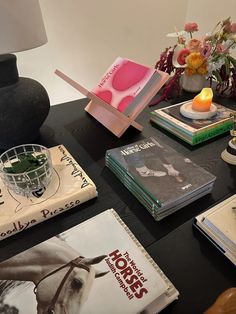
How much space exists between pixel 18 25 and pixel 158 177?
0.50m

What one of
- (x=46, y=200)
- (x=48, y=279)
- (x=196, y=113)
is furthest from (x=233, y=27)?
(x=48, y=279)

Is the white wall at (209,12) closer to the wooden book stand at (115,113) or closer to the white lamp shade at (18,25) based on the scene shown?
the wooden book stand at (115,113)

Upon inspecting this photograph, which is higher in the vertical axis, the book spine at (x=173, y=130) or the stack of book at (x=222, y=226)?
the book spine at (x=173, y=130)

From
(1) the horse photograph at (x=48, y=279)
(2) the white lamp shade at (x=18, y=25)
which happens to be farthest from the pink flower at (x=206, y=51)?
(1) the horse photograph at (x=48, y=279)

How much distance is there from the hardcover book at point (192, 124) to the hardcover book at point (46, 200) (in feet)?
1.16

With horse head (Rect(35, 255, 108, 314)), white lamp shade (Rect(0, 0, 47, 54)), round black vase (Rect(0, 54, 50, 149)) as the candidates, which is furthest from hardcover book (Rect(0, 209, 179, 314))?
white lamp shade (Rect(0, 0, 47, 54))

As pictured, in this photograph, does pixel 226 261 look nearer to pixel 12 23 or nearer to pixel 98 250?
pixel 98 250

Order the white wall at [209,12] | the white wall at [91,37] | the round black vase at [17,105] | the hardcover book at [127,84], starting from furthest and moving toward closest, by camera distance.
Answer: the white wall at [209,12]
the white wall at [91,37]
the hardcover book at [127,84]
the round black vase at [17,105]

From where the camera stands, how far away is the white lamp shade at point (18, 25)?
557 millimetres

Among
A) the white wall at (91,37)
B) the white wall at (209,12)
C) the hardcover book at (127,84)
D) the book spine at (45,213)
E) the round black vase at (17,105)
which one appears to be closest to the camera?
the book spine at (45,213)

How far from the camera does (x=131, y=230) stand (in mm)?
487

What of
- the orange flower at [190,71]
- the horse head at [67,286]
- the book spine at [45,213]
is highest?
the orange flower at [190,71]

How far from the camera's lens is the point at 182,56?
1.00m

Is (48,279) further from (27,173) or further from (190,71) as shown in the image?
(190,71)
